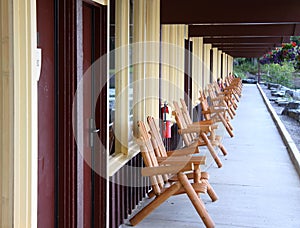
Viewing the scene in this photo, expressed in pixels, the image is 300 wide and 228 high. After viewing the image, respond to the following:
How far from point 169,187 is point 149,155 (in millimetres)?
→ 334

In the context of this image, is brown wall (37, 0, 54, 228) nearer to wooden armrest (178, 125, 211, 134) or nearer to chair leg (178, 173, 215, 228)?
chair leg (178, 173, 215, 228)

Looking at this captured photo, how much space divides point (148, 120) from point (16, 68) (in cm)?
284

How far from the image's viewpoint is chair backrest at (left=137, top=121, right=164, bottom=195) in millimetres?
4230

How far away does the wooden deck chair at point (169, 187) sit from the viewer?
4.11 m

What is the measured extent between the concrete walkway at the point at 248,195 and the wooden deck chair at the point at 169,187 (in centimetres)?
15

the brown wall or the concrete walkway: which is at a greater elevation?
the brown wall

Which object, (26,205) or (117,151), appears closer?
(26,205)

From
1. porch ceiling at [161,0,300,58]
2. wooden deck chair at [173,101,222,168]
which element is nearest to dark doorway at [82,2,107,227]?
porch ceiling at [161,0,300,58]

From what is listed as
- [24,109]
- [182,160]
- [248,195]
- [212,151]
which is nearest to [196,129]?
[212,151]

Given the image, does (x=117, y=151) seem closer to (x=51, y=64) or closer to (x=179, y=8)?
(x=51, y=64)

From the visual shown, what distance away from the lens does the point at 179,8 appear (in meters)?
5.75

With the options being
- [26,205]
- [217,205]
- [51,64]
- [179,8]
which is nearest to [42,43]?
[51,64]

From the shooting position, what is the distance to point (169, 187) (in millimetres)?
4258

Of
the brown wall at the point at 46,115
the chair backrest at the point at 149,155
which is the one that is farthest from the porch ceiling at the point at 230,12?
the brown wall at the point at 46,115
